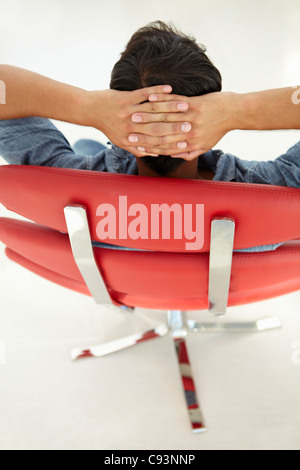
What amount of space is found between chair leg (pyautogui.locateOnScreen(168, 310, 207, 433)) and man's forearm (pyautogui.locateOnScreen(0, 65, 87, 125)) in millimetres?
971

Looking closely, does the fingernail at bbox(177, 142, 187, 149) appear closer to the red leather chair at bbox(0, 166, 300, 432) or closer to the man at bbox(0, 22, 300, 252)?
the man at bbox(0, 22, 300, 252)

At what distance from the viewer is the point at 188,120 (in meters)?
0.85

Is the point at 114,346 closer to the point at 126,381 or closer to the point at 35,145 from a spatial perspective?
the point at 126,381

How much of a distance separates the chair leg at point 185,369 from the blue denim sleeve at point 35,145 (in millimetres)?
832

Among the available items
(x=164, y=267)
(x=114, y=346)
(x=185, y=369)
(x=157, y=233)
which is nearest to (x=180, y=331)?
(x=185, y=369)

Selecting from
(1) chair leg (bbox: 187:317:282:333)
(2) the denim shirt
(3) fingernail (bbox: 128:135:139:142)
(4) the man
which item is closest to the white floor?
(1) chair leg (bbox: 187:317:282:333)

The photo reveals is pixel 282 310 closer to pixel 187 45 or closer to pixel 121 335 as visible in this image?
pixel 121 335

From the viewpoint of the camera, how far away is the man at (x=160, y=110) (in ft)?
2.73

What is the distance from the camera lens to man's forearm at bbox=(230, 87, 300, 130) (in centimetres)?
84

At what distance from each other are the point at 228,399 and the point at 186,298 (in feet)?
1.79

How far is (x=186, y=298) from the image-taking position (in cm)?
110

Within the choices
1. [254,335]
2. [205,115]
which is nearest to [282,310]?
[254,335]

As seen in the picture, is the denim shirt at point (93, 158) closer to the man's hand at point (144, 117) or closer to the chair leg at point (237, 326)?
the man's hand at point (144, 117)

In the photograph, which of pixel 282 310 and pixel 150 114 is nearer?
pixel 150 114
